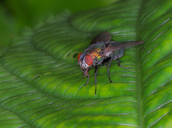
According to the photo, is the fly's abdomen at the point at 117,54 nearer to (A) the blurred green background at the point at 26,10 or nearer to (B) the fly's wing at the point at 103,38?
(B) the fly's wing at the point at 103,38

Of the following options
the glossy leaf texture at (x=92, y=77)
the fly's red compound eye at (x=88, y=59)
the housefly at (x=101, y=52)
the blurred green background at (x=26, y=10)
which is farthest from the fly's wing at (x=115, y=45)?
the blurred green background at (x=26, y=10)

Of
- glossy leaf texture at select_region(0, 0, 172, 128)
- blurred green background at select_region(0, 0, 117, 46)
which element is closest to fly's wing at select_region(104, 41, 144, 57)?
glossy leaf texture at select_region(0, 0, 172, 128)

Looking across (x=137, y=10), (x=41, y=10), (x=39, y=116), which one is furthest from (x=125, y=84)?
(x=41, y=10)

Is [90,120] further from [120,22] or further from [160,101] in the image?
[120,22]

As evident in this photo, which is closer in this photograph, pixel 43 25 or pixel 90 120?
pixel 90 120

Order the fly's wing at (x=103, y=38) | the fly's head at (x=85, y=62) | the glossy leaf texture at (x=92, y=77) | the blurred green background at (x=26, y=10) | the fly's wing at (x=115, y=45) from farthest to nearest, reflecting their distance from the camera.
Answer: the blurred green background at (x=26, y=10), the fly's wing at (x=103, y=38), the fly's head at (x=85, y=62), the fly's wing at (x=115, y=45), the glossy leaf texture at (x=92, y=77)

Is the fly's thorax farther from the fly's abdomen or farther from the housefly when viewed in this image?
the fly's abdomen

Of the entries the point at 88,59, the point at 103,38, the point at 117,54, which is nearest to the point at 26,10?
the point at 103,38
